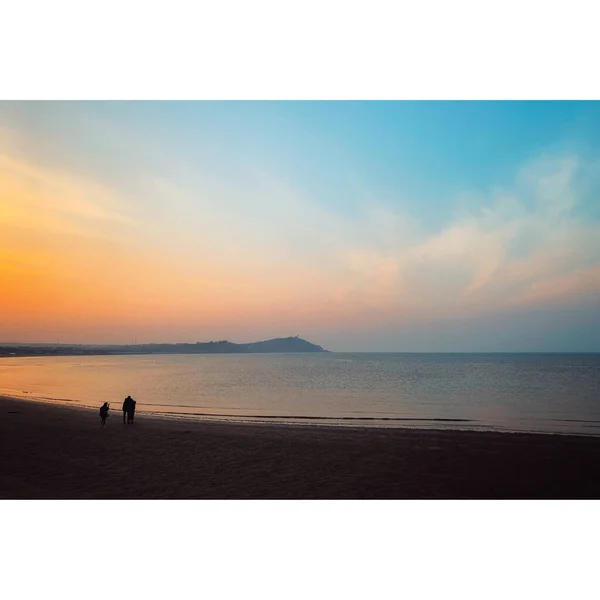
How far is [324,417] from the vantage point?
2052cm

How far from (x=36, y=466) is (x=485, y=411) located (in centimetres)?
2098

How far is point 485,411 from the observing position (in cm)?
2366

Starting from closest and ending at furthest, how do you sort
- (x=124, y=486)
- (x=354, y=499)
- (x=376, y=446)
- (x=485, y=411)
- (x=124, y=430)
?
1. (x=354, y=499)
2. (x=124, y=486)
3. (x=376, y=446)
4. (x=124, y=430)
5. (x=485, y=411)

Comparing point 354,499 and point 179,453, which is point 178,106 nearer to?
point 179,453

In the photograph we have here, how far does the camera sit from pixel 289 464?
384 inches

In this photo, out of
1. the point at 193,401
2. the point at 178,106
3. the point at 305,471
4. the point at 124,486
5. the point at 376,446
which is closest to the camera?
the point at 124,486

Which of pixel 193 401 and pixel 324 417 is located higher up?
pixel 193 401

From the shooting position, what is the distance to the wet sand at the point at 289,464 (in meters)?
7.71

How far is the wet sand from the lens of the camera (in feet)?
25.3

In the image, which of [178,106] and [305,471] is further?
[178,106]

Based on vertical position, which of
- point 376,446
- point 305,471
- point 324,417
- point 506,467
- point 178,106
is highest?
point 178,106
